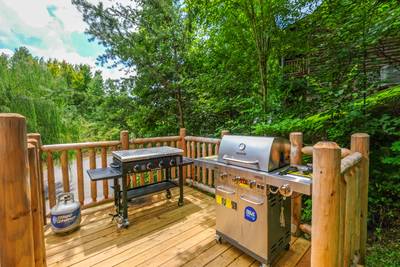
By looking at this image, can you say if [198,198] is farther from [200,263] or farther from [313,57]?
[313,57]

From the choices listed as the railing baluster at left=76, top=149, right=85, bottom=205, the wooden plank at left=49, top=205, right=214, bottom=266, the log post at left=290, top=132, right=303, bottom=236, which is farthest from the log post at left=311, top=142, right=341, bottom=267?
the railing baluster at left=76, top=149, right=85, bottom=205

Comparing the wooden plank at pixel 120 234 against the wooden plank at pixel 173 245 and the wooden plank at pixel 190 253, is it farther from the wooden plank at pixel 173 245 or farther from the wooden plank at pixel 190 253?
the wooden plank at pixel 190 253

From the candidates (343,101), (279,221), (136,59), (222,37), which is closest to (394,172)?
(343,101)

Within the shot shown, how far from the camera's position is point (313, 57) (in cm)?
331

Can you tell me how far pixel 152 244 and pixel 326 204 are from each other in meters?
1.88

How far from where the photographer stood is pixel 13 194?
0.73 metres

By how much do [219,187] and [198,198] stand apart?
1.52 m

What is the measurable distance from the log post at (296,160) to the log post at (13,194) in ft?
6.85

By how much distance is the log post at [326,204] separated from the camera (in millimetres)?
1060

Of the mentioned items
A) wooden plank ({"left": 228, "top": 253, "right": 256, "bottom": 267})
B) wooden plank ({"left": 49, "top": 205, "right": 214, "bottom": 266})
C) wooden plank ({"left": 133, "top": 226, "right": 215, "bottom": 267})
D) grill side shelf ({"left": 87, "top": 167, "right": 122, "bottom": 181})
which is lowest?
wooden plank ({"left": 228, "top": 253, "right": 256, "bottom": 267})

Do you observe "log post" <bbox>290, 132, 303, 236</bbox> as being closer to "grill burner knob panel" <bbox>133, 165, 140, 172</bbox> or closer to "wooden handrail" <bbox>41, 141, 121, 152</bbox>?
"grill burner knob panel" <bbox>133, 165, 140, 172</bbox>

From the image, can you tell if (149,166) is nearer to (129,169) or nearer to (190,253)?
(129,169)

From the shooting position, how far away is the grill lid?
1.64 metres

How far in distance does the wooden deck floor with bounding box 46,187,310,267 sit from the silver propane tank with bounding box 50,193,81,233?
11 cm
